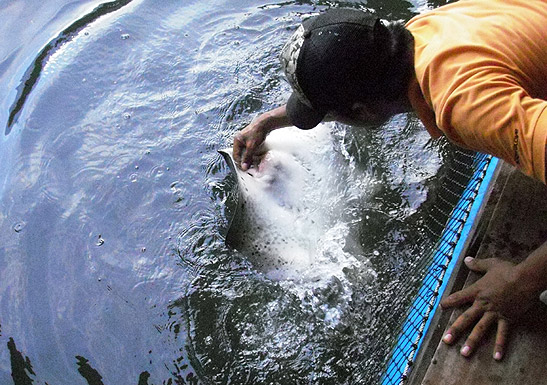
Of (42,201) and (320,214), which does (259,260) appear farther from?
(42,201)

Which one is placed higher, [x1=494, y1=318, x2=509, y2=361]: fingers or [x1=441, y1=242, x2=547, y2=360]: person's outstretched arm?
[x1=441, y1=242, x2=547, y2=360]: person's outstretched arm

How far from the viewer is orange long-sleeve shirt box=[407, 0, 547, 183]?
141 cm

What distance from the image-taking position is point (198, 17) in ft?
14.3

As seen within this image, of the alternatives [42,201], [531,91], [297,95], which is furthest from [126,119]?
[531,91]

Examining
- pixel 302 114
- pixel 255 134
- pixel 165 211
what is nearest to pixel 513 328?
pixel 302 114

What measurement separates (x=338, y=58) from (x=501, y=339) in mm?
1126

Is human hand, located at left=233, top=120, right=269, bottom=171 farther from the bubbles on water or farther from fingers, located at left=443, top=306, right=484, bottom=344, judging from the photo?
the bubbles on water

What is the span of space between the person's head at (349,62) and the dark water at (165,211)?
1128 mm

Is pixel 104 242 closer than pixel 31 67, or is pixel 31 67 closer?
pixel 104 242

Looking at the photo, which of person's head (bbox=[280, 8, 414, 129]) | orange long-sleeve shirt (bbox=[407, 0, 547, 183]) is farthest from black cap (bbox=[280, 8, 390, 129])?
orange long-sleeve shirt (bbox=[407, 0, 547, 183])

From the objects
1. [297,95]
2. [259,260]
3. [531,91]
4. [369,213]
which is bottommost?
[369,213]

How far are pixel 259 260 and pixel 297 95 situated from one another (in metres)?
1.06

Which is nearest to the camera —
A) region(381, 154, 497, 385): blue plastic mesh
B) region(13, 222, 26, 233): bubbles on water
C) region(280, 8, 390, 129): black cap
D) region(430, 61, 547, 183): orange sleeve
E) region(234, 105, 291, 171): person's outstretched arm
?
region(430, 61, 547, 183): orange sleeve

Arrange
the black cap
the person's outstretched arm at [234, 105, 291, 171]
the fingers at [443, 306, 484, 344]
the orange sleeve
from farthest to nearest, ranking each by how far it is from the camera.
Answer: the person's outstretched arm at [234, 105, 291, 171]
the fingers at [443, 306, 484, 344]
the black cap
the orange sleeve
